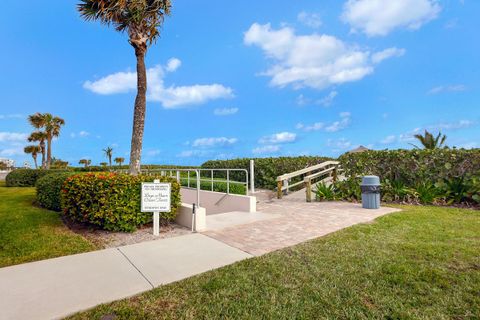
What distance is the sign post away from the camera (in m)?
5.38

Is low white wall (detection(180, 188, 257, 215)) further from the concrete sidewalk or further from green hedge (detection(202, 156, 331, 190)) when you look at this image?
green hedge (detection(202, 156, 331, 190))

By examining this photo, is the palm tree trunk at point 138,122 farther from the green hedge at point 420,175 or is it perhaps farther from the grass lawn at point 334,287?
the green hedge at point 420,175

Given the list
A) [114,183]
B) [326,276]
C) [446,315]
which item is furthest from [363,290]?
[114,183]

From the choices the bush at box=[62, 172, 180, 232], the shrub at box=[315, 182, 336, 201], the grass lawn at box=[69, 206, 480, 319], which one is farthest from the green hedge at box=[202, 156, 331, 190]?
the grass lawn at box=[69, 206, 480, 319]

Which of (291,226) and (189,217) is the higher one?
(189,217)

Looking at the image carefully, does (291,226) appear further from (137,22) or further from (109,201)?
(137,22)

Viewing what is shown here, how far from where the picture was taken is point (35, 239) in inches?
203

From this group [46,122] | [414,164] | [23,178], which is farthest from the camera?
[46,122]

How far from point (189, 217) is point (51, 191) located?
15.5ft

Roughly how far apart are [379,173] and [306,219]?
4614 mm

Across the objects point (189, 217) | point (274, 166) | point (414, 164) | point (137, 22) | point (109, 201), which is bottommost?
point (189, 217)

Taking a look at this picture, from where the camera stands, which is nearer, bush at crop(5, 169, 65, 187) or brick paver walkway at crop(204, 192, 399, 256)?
brick paver walkway at crop(204, 192, 399, 256)

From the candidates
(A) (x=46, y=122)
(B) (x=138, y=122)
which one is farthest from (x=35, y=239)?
(A) (x=46, y=122)

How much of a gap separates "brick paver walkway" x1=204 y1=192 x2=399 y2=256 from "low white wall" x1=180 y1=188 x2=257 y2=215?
1.92 ft
